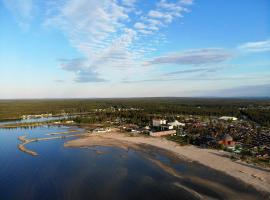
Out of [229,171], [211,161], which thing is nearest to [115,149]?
[211,161]

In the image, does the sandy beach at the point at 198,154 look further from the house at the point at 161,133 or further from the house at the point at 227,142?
the house at the point at 227,142

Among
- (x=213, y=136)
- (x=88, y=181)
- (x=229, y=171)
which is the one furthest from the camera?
(x=213, y=136)

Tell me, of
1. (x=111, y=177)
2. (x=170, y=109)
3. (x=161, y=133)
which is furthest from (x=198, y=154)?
(x=170, y=109)

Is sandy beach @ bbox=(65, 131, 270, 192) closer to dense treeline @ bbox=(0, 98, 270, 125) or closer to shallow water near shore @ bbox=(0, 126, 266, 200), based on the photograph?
shallow water near shore @ bbox=(0, 126, 266, 200)

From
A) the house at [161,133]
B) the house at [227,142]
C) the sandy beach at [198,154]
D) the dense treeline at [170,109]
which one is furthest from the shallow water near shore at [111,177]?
the dense treeline at [170,109]

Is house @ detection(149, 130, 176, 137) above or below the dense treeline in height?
below

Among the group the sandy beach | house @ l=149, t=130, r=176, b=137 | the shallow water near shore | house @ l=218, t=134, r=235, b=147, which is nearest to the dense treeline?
house @ l=149, t=130, r=176, b=137

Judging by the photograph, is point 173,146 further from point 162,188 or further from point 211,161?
point 162,188
